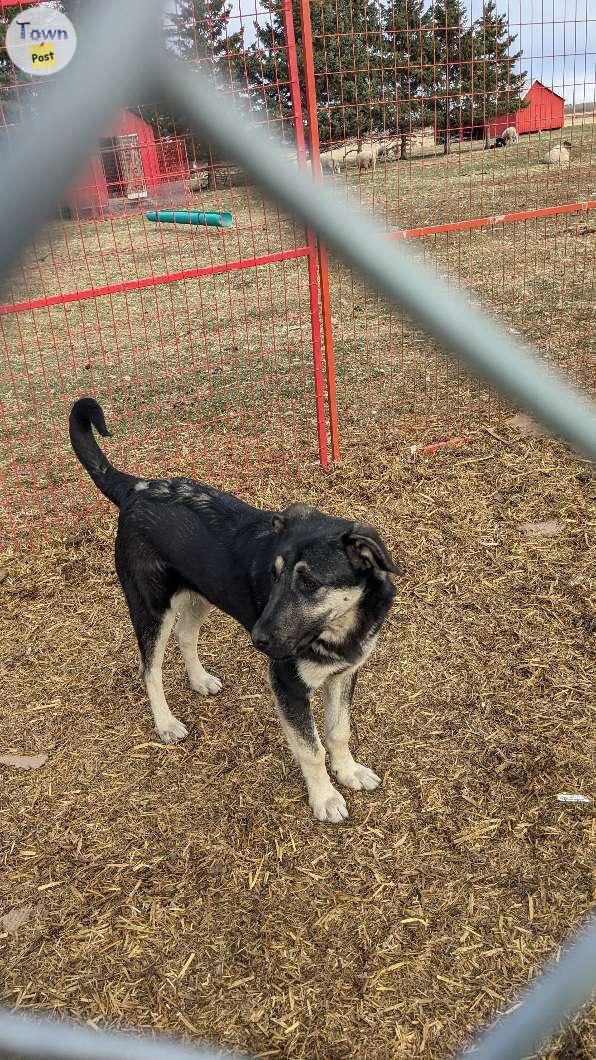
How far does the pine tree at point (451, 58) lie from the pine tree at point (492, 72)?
3.0 inches

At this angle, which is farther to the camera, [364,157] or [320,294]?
[364,157]

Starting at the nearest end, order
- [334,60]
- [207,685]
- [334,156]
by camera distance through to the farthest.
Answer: [207,685] < [334,60] < [334,156]

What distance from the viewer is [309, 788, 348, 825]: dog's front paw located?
326cm

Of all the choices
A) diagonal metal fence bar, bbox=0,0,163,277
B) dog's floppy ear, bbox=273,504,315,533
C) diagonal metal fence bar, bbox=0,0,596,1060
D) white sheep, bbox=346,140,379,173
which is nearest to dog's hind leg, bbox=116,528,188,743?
dog's floppy ear, bbox=273,504,315,533

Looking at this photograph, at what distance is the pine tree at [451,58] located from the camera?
5879mm

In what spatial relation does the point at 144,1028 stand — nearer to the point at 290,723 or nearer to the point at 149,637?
the point at 290,723

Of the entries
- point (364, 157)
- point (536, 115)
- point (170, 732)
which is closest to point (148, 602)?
point (170, 732)

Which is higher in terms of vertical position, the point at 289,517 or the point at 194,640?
the point at 289,517

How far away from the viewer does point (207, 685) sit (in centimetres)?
410

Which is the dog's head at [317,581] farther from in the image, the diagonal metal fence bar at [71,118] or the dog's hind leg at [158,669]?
the diagonal metal fence bar at [71,118]

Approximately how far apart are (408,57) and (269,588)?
4.91 metres

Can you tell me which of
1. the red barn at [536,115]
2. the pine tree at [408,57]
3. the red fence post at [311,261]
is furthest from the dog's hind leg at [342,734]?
the red barn at [536,115]

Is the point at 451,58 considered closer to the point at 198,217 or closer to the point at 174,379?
the point at 198,217

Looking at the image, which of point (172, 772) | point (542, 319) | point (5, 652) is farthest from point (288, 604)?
point (542, 319)
